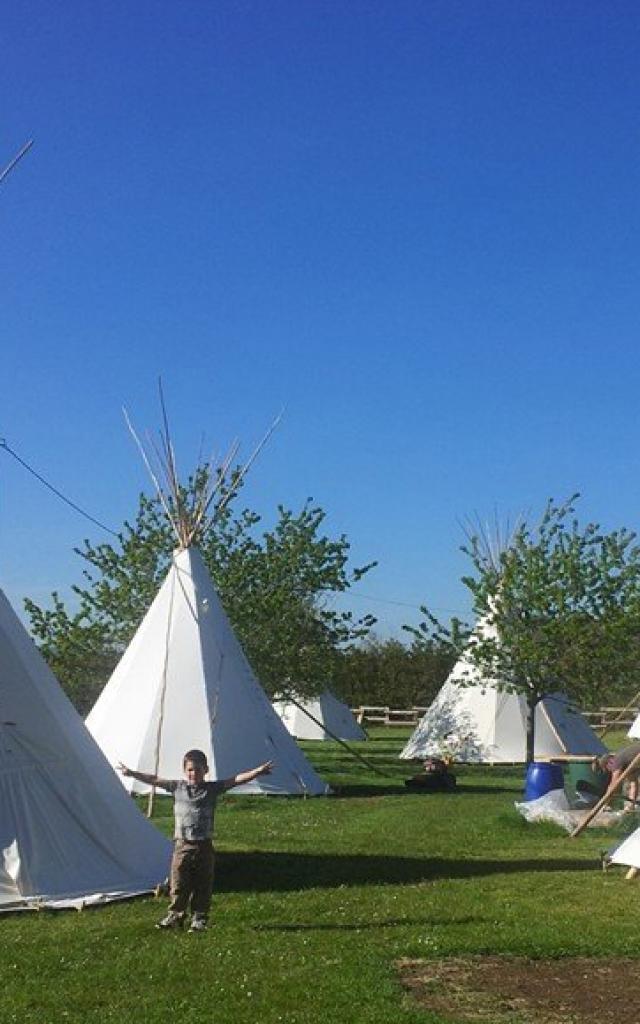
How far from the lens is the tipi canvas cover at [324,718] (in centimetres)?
3888

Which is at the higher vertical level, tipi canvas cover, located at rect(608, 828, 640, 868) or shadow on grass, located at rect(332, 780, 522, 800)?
shadow on grass, located at rect(332, 780, 522, 800)

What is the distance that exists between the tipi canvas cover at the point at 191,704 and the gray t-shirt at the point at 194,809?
921 cm

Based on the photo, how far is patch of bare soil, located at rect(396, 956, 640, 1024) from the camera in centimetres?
691

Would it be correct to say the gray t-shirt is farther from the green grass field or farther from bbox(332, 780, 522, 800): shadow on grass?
bbox(332, 780, 522, 800): shadow on grass

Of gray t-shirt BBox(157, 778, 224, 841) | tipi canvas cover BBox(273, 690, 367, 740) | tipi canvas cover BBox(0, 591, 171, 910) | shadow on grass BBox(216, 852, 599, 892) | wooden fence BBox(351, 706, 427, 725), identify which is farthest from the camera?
wooden fence BBox(351, 706, 427, 725)

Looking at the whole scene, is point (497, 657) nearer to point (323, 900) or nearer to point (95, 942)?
point (323, 900)

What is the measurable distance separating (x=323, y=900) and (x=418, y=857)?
3.12 m

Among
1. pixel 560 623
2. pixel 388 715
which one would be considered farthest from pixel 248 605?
pixel 388 715

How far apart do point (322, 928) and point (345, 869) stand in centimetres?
307

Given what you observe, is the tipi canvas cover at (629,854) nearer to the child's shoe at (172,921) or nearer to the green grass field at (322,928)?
the green grass field at (322,928)

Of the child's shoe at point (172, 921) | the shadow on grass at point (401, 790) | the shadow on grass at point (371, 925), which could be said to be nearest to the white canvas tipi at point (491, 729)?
the shadow on grass at point (401, 790)

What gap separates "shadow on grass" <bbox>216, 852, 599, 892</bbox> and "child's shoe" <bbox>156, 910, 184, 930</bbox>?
73.0 inches

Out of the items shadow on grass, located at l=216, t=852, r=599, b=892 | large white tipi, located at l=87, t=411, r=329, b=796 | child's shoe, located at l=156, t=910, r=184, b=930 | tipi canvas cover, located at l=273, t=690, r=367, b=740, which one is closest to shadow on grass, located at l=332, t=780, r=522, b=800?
large white tipi, located at l=87, t=411, r=329, b=796

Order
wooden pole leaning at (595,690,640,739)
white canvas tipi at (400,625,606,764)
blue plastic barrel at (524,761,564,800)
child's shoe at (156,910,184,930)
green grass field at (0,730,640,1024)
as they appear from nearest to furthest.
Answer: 1. green grass field at (0,730,640,1024)
2. child's shoe at (156,910,184,930)
3. blue plastic barrel at (524,761,564,800)
4. wooden pole leaning at (595,690,640,739)
5. white canvas tipi at (400,625,606,764)
